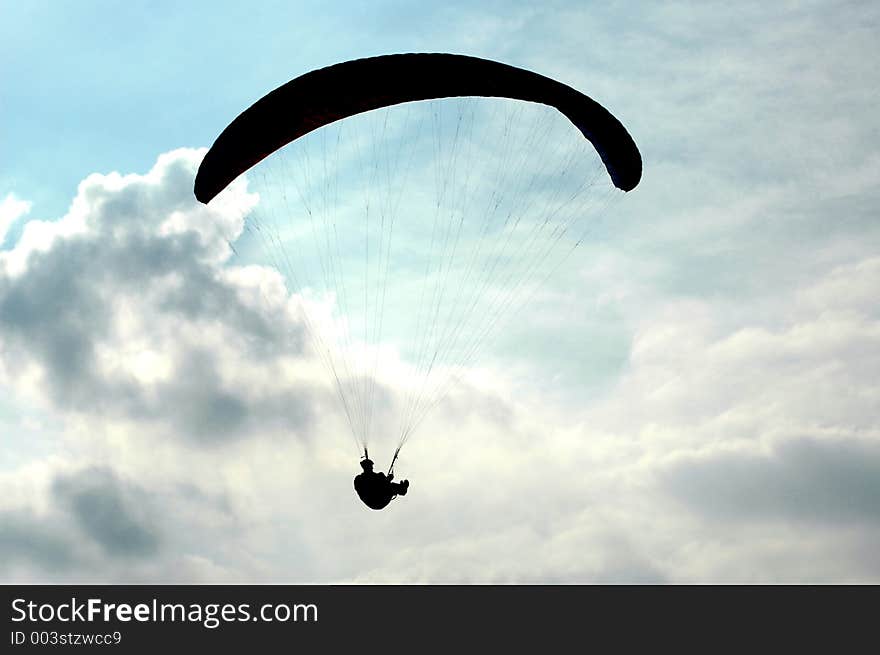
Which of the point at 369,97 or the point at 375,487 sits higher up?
the point at 369,97

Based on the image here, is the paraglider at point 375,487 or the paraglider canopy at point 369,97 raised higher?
the paraglider canopy at point 369,97

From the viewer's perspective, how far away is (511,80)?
71.7 ft

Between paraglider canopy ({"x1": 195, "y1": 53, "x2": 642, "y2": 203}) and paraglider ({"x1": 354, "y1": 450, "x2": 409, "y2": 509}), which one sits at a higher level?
paraglider canopy ({"x1": 195, "y1": 53, "x2": 642, "y2": 203})

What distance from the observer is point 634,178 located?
79.7ft
